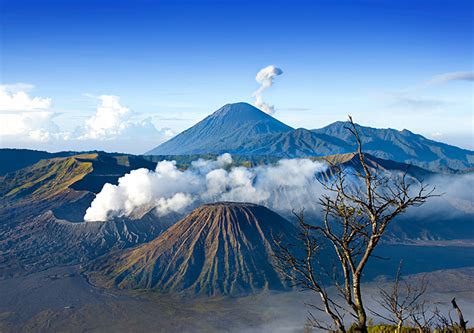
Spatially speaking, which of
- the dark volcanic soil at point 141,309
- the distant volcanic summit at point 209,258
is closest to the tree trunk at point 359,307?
the dark volcanic soil at point 141,309

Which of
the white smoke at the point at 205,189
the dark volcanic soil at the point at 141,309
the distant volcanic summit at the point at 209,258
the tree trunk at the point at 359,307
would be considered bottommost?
the dark volcanic soil at the point at 141,309

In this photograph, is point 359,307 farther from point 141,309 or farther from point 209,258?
point 209,258

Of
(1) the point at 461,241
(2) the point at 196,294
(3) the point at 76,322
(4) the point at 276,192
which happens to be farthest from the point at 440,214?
(3) the point at 76,322

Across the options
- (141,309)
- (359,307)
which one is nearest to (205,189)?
(141,309)

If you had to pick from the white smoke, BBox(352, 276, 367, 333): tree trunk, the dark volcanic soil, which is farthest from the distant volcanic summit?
BBox(352, 276, 367, 333): tree trunk

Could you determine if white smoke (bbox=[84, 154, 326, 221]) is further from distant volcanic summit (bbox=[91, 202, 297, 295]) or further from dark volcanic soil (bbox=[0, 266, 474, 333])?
dark volcanic soil (bbox=[0, 266, 474, 333])

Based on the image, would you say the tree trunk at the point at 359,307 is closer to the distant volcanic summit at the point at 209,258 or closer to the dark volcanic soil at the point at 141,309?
the dark volcanic soil at the point at 141,309
